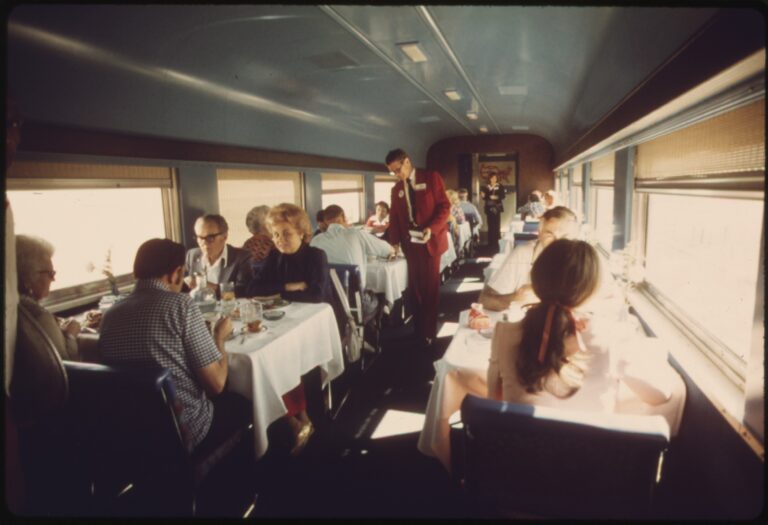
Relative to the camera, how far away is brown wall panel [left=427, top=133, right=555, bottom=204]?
11.9m

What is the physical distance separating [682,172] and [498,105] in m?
4.73

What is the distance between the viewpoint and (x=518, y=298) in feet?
8.25

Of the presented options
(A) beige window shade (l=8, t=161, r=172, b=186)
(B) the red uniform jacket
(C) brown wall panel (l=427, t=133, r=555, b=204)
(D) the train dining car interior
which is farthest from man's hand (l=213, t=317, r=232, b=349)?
(C) brown wall panel (l=427, t=133, r=555, b=204)

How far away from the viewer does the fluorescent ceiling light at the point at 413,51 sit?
3563 mm

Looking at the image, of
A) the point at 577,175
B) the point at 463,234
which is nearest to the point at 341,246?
the point at 463,234

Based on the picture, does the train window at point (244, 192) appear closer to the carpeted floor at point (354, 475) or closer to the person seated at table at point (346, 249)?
the person seated at table at point (346, 249)

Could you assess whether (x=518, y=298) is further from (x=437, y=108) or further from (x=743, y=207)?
(x=437, y=108)

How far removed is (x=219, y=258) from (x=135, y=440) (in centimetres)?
196

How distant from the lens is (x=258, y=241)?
388 centimetres

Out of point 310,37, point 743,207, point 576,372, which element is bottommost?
point 576,372

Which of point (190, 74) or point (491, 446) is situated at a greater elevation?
point (190, 74)

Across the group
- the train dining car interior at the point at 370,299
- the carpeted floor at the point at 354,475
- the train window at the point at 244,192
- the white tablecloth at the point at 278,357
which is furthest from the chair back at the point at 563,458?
the train window at the point at 244,192

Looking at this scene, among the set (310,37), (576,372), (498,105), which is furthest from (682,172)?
(498,105)

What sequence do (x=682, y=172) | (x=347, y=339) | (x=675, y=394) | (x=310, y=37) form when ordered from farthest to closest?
(x=347, y=339), (x=310, y=37), (x=682, y=172), (x=675, y=394)
